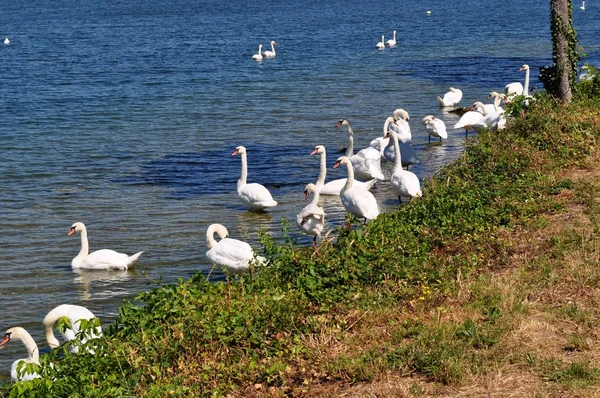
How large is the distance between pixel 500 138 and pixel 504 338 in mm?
8158

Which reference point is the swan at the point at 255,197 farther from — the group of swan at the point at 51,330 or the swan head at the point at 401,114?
the swan head at the point at 401,114

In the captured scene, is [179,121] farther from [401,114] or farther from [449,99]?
[449,99]

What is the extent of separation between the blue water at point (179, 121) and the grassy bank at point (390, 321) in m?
3.43

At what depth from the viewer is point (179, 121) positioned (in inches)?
1080

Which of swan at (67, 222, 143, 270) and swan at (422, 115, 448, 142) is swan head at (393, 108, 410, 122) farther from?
swan at (67, 222, 143, 270)

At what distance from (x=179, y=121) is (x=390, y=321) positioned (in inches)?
782

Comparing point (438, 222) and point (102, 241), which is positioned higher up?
point (438, 222)

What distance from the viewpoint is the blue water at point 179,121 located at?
15.2 meters

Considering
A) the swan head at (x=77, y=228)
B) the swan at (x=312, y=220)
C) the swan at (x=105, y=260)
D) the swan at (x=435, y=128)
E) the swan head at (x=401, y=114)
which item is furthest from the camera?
the swan head at (x=401, y=114)

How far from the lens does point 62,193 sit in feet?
62.3

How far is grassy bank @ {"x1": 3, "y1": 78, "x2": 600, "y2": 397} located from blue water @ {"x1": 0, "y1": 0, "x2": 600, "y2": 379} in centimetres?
343

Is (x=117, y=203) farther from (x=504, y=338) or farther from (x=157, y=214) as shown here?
(x=504, y=338)

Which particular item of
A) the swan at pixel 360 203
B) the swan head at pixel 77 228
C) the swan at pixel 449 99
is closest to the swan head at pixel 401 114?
the swan at pixel 449 99

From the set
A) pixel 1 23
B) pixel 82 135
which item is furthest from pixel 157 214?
pixel 1 23
